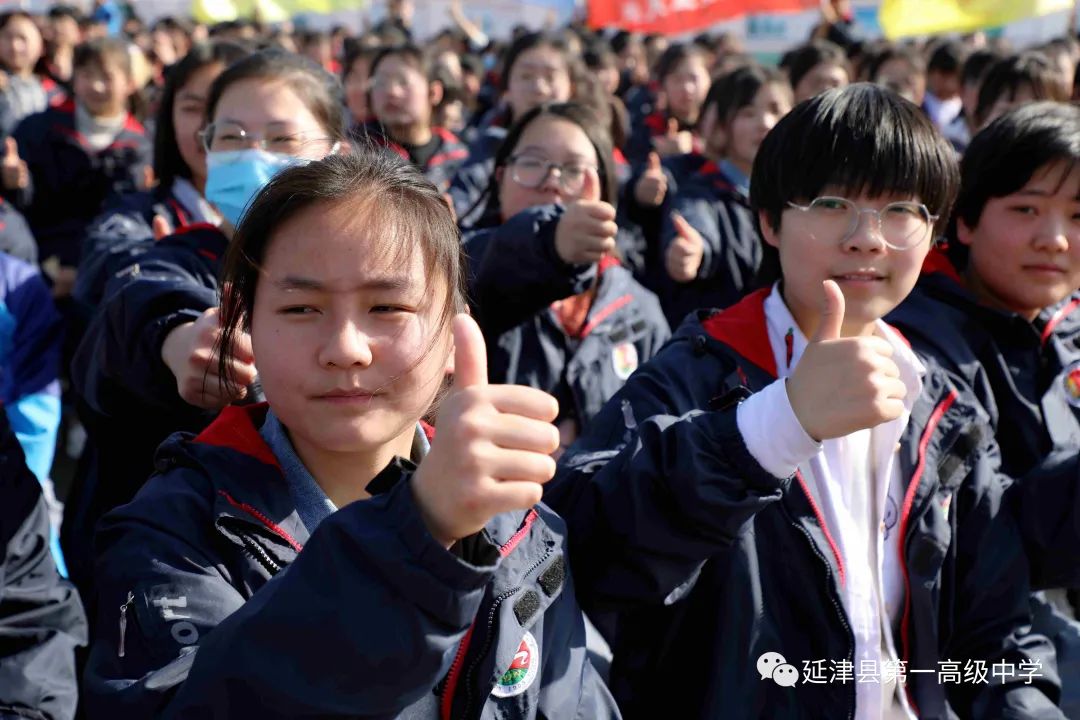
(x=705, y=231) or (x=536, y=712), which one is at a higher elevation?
(x=705, y=231)

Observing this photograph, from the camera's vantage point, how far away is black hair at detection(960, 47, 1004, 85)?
7.11 m

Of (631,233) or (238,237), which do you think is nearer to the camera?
(238,237)

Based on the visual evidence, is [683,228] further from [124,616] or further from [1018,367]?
[124,616]

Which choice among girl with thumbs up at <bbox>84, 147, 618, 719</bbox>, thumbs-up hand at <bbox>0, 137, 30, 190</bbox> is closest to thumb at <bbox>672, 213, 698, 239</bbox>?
girl with thumbs up at <bbox>84, 147, 618, 719</bbox>

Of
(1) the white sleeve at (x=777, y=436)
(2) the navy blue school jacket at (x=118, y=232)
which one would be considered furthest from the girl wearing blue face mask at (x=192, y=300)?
(1) the white sleeve at (x=777, y=436)

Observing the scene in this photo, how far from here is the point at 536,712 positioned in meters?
1.59

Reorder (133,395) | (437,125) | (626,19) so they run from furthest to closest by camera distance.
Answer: (626,19), (437,125), (133,395)

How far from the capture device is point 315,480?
162cm

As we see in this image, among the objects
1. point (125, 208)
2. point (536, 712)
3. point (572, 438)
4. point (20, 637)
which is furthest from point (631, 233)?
point (536, 712)

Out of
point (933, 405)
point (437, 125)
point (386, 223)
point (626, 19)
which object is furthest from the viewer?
point (626, 19)

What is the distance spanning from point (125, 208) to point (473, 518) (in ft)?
8.83

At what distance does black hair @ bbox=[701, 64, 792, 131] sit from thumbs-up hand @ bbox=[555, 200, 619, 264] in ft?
8.42

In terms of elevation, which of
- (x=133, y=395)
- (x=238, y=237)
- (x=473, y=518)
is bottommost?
(x=133, y=395)

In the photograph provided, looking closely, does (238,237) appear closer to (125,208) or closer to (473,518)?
(473,518)
